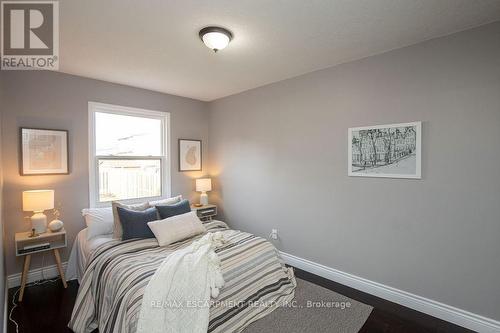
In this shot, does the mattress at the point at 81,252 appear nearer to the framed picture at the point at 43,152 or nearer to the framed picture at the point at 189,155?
the framed picture at the point at 43,152

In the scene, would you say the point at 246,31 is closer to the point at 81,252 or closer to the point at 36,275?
the point at 81,252

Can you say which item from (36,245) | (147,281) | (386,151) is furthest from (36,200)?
(386,151)

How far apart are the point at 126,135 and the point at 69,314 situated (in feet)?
7.63

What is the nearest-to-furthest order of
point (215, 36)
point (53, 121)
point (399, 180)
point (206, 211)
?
point (215, 36)
point (399, 180)
point (53, 121)
point (206, 211)

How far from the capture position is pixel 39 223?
8.72 ft

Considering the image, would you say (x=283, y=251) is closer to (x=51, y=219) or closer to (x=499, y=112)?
(x=499, y=112)

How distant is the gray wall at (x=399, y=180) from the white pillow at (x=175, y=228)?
1.24 meters

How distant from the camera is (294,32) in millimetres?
2131

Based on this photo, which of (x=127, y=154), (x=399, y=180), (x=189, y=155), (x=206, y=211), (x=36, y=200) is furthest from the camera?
(x=189, y=155)

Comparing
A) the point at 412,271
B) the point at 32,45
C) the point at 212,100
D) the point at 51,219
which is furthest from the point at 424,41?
the point at 51,219

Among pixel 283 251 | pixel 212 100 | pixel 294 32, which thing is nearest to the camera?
pixel 294 32

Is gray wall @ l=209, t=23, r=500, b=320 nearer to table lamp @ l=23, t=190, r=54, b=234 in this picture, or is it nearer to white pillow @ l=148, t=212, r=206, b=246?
white pillow @ l=148, t=212, r=206, b=246

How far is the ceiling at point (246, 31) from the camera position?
5.82 feet

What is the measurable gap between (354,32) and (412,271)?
2.37 m
